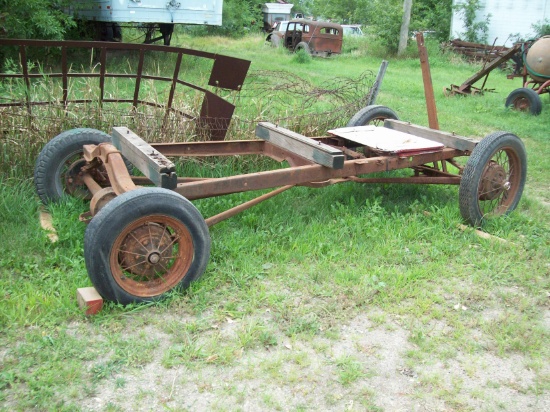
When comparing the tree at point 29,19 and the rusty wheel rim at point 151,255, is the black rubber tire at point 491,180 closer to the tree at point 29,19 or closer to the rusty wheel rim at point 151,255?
the rusty wheel rim at point 151,255

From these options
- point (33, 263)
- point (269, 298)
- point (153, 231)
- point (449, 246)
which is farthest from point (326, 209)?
point (33, 263)

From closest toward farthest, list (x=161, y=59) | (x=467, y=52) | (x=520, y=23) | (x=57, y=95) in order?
1. (x=57, y=95)
2. (x=161, y=59)
3. (x=467, y=52)
4. (x=520, y=23)

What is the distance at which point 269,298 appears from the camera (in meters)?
3.80

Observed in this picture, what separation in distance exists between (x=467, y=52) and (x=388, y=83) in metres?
8.31

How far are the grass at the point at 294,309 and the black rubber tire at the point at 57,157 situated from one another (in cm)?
16

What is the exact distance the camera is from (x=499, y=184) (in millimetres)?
5230

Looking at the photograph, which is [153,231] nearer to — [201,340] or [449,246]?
[201,340]

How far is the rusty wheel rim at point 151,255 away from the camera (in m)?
3.48

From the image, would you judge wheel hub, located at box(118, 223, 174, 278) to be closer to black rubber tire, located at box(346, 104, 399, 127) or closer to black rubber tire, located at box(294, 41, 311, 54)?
black rubber tire, located at box(346, 104, 399, 127)

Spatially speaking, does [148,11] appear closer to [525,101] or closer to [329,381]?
[525,101]

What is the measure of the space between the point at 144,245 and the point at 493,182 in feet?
10.5

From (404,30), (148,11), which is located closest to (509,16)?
(404,30)

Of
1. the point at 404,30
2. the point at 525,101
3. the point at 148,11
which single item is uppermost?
the point at 404,30

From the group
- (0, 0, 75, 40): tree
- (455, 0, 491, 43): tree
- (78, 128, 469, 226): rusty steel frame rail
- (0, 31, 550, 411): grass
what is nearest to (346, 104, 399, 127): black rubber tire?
(78, 128, 469, 226): rusty steel frame rail
